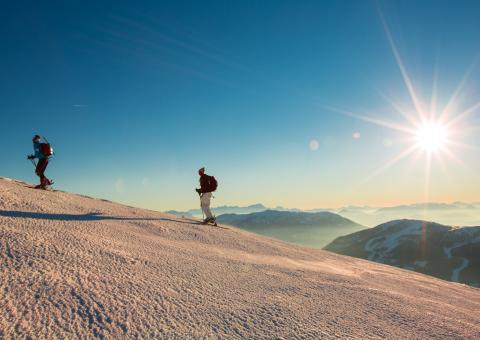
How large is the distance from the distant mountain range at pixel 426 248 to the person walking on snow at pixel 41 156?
152 metres

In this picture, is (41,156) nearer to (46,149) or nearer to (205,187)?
(46,149)

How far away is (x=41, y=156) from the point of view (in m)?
12.3

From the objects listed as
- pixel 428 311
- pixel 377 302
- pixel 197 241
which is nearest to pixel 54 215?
pixel 197 241

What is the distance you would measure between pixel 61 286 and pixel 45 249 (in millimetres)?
1402

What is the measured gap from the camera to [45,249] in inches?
203

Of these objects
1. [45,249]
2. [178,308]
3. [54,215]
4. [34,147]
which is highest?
[34,147]

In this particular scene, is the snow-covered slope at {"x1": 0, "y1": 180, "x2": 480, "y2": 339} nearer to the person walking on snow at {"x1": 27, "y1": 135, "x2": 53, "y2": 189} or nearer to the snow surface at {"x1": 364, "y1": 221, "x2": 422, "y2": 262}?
the person walking on snow at {"x1": 27, "y1": 135, "x2": 53, "y2": 189}

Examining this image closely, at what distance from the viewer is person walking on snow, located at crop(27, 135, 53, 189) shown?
39.6 ft

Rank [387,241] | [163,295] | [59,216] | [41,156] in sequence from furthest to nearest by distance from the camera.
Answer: [387,241], [41,156], [59,216], [163,295]

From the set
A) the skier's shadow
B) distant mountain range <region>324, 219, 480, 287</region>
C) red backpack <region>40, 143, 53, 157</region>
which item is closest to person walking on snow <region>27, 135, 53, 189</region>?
red backpack <region>40, 143, 53, 157</region>

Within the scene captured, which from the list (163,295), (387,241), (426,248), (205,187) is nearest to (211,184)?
(205,187)

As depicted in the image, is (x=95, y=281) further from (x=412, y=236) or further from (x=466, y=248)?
(x=412, y=236)

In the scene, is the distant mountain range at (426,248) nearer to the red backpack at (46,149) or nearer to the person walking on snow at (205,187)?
the person walking on snow at (205,187)

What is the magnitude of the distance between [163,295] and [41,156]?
35.5 ft
